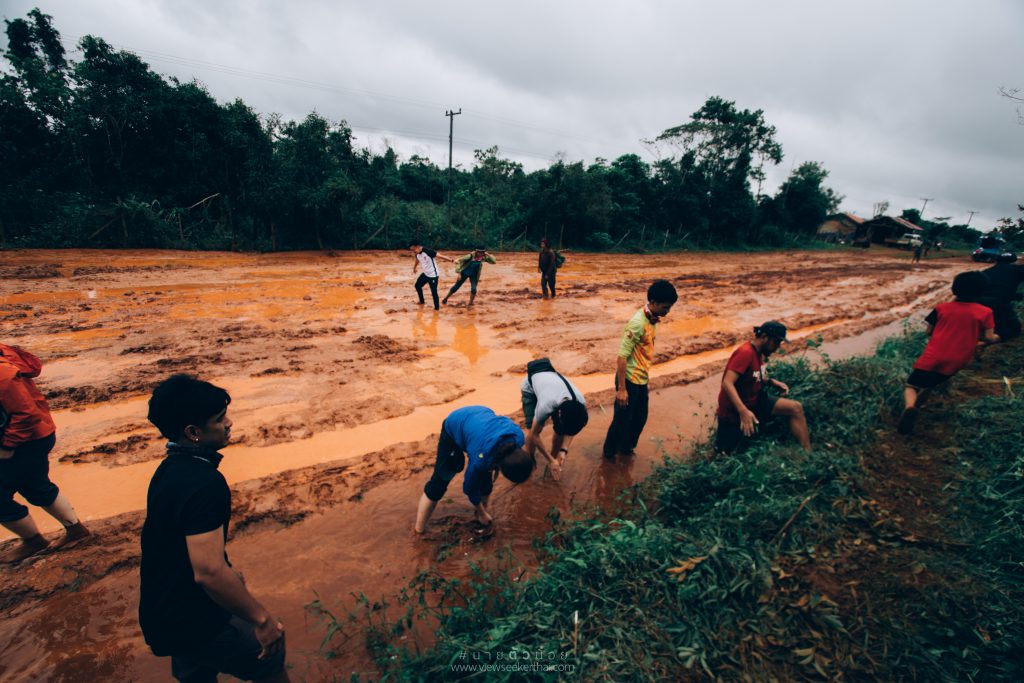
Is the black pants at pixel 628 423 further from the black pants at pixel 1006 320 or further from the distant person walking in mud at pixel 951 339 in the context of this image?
the black pants at pixel 1006 320

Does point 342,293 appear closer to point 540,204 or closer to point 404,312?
point 404,312

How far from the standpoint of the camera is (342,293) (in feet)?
35.7

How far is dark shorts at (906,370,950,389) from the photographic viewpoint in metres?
3.95

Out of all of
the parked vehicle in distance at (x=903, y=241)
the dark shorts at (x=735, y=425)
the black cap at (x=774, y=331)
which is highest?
the parked vehicle in distance at (x=903, y=241)

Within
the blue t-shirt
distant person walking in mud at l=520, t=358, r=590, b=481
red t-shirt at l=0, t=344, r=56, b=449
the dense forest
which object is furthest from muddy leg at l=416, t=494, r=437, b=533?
the dense forest

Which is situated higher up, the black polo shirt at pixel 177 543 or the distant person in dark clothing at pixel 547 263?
the distant person in dark clothing at pixel 547 263

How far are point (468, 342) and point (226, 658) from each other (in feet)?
20.5

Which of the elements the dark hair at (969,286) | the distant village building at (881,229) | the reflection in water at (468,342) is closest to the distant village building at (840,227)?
the distant village building at (881,229)

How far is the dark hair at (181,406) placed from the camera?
1586 mm

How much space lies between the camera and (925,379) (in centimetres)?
400

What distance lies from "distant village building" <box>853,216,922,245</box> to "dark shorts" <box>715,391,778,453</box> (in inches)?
1885

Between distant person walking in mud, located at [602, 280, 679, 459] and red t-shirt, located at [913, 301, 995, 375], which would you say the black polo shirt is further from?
red t-shirt, located at [913, 301, 995, 375]

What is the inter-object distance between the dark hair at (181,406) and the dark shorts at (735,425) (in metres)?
3.67

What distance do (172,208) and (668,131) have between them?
2925 centimetres
